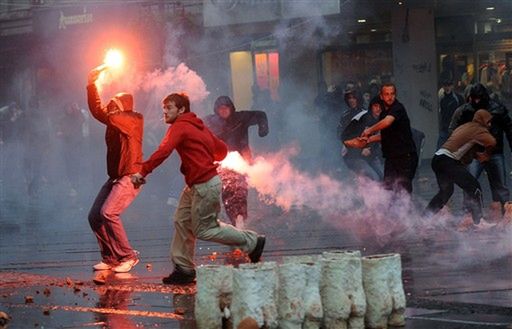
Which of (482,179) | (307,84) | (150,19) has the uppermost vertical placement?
(150,19)

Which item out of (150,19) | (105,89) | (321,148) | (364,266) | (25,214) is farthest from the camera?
(150,19)

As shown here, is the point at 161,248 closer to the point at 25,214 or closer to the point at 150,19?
the point at 25,214

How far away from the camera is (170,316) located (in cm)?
839

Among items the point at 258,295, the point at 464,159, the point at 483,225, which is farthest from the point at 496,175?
the point at 258,295

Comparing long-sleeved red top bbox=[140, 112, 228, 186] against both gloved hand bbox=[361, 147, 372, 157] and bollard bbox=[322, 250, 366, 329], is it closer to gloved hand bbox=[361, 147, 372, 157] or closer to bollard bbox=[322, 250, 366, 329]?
bollard bbox=[322, 250, 366, 329]

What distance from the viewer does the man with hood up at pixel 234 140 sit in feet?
43.6

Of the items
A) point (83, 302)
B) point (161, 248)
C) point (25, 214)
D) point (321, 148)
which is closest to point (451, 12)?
point (321, 148)

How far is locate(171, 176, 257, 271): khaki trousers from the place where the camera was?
32.7 feet

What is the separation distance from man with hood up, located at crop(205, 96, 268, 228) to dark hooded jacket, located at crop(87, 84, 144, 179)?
6.13 ft

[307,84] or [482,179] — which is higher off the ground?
[307,84]

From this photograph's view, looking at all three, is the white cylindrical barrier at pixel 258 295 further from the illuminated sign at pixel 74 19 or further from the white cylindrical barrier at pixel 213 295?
the illuminated sign at pixel 74 19

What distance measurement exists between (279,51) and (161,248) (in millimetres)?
12176

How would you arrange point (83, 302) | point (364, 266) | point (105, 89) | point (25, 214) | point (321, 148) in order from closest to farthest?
Answer: point (364, 266) < point (83, 302) < point (25, 214) < point (321, 148) < point (105, 89)

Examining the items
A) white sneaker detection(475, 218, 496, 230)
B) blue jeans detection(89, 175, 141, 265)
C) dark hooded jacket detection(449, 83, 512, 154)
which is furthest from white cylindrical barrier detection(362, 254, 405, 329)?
dark hooded jacket detection(449, 83, 512, 154)
